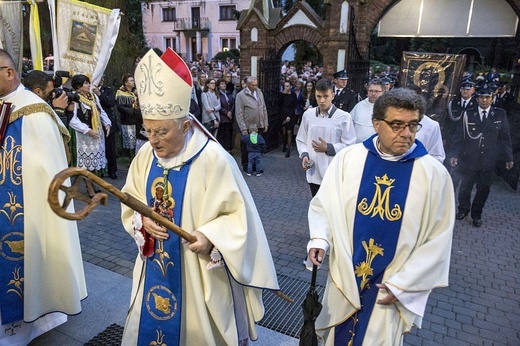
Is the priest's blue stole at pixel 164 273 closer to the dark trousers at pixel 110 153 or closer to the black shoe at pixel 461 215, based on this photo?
the black shoe at pixel 461 215

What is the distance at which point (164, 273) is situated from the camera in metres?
2.63

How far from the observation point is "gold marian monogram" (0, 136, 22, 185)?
3.12 meters

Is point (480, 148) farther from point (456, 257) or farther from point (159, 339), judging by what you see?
point (159, 339)

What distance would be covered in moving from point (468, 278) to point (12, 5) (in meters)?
7.07

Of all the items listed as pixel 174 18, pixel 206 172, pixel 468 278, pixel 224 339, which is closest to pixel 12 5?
pixel 206 172

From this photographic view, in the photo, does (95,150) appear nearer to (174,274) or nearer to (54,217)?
(54,217)

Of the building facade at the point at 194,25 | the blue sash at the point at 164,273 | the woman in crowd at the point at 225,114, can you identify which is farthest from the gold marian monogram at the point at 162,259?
the building facade at the point at 194,25

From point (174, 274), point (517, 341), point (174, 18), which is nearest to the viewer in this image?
point (174, 274)

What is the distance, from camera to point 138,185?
2789 millimetres

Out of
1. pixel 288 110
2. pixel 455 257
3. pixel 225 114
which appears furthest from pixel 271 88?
pixel 455 257

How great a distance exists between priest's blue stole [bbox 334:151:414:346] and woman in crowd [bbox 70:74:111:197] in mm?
5964

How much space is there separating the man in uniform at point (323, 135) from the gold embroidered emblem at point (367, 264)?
7.78ft

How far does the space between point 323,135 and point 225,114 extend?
18.6 ft

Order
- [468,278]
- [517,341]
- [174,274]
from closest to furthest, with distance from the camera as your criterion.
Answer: [174,274], [517,341], [468,278]
